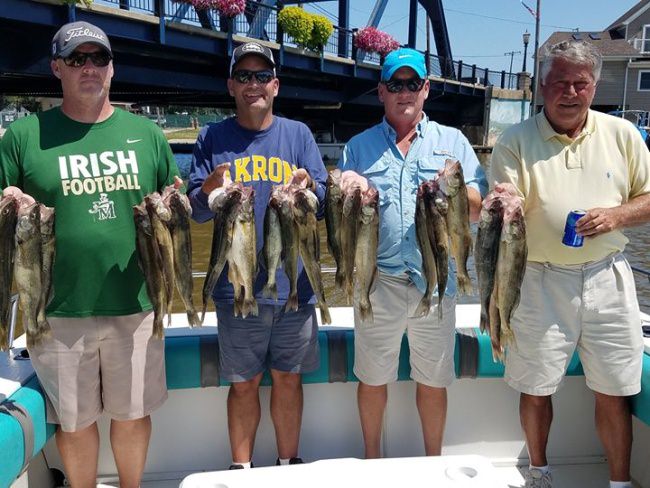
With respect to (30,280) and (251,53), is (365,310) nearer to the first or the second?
(251,53)

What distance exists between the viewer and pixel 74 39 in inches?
119

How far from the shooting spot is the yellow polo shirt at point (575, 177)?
3.23 m

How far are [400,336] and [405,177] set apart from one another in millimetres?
978

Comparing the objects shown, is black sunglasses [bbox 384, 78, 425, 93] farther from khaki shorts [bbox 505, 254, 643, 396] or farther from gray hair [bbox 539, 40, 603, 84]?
khaki shorts [bbox 505, 254, 643, 396]

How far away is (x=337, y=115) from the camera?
36438 millimetres

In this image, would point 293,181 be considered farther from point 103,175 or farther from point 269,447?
point 269,447

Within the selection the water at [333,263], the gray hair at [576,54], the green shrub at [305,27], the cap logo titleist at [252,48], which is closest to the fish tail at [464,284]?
the gray hair at [576,54]

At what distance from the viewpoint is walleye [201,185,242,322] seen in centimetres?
299

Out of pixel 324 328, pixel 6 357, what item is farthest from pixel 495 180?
pixel 6 357

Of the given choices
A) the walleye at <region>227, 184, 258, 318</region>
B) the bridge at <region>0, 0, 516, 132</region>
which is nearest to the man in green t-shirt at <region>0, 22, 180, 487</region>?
the walleye at <region>227, 184, 258, 318</region>

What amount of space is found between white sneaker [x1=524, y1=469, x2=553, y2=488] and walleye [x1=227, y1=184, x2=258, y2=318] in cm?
200

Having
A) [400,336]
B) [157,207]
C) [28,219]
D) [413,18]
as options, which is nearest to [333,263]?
[400,336]

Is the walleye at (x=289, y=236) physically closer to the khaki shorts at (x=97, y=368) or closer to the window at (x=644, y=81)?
the khaki shorts at (x=97, y=368)

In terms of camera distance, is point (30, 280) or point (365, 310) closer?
point (30, 280)
